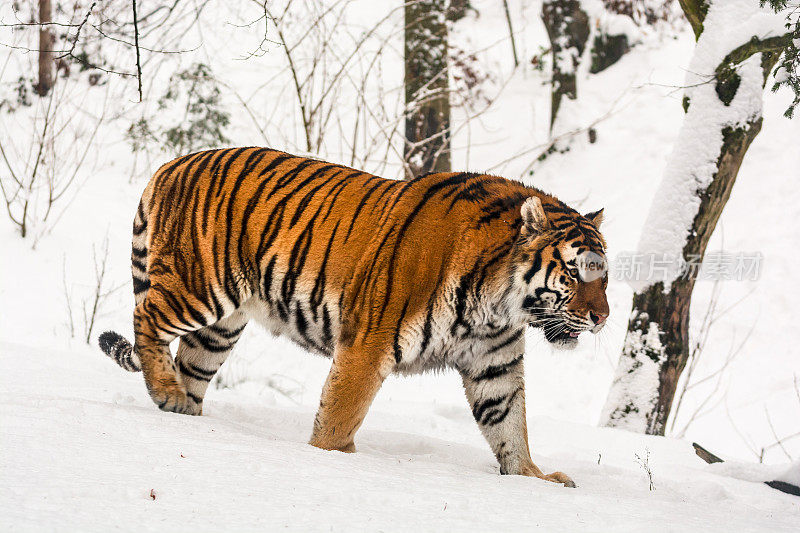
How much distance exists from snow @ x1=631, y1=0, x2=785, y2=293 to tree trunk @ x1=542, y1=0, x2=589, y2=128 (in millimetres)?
7099

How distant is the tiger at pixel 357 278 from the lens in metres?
3.45

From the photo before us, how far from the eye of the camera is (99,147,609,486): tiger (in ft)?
11.3

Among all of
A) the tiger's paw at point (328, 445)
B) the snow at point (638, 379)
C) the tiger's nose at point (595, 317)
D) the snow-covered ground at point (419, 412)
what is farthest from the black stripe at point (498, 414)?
the snow at point (638, 379)

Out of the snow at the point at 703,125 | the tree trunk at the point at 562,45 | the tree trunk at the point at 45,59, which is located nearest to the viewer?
the snow at the point at 703,125

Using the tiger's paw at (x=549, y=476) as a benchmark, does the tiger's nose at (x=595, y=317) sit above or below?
above

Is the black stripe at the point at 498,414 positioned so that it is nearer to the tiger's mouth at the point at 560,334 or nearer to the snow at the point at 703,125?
the tiger's mouth at the point at 560,334

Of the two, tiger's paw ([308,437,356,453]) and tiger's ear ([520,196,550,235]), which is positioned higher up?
tiger's ear ([520,196,550,235])

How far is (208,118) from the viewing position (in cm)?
1093

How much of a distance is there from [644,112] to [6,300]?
408 inches

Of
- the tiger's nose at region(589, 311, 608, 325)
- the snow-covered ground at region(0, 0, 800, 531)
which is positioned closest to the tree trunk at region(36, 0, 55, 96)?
the snow-covered ground at region(0, 0, 800, 531)

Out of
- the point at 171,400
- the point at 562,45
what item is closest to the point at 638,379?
the point at 171,400

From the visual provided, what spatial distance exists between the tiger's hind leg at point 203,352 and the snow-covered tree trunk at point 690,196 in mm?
→ 3056

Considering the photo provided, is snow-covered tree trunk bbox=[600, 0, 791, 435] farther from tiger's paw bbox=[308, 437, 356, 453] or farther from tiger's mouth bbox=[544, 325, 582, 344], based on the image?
tiger's paw bbox=[308, 437, 356, 453]

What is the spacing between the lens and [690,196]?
576 cm
